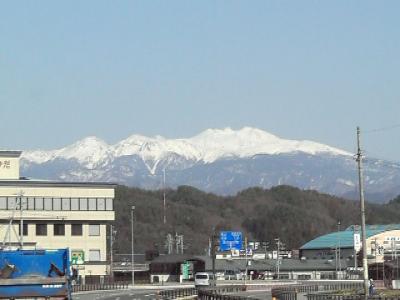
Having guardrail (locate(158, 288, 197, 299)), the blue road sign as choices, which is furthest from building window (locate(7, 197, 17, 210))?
guardrail (locate(158, 288, 197, 299))

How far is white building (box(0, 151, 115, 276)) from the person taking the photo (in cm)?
12888

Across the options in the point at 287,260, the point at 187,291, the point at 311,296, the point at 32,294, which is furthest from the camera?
the point at 287,260

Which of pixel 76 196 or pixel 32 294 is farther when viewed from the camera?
pixel 76 196

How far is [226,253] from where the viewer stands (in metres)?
190

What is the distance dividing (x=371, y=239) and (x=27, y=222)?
82546mm

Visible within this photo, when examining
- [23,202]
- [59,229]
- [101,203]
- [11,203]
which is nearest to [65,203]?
[59,229]

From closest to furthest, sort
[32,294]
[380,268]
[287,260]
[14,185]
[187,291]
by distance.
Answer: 1. [32,294]
2. [187,291]
3. [14,185]
4. [380,268]
5. [287,260]

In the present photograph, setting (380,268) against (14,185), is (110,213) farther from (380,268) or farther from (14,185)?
(380,268)

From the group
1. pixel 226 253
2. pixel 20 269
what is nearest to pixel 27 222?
pixel 226 253

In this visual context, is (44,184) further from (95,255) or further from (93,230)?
(95,255)

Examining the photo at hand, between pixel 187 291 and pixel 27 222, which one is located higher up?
pixel 27 222

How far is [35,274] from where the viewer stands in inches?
1421

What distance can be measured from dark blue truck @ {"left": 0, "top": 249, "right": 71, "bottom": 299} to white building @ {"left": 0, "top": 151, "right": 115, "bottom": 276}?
92.1 meters

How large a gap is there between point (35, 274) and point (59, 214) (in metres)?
96.3
